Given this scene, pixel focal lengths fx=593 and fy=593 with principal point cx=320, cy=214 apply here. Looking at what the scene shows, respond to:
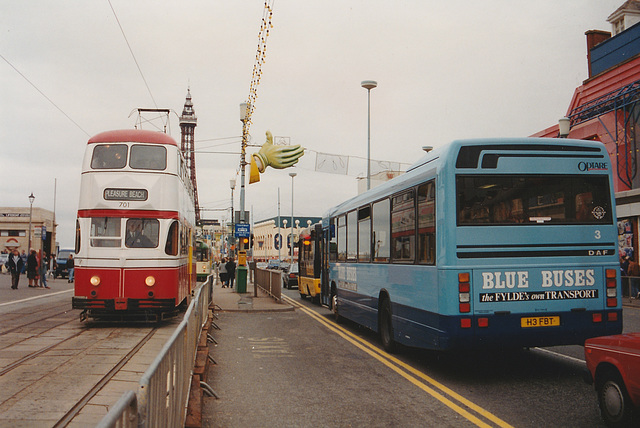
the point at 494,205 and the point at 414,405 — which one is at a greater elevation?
the point at 494,205

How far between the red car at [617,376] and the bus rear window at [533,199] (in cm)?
228

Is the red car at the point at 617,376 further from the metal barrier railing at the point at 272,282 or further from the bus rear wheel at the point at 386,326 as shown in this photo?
the metal barrier railing at the point at 272,282

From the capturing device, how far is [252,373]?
8.80 metres

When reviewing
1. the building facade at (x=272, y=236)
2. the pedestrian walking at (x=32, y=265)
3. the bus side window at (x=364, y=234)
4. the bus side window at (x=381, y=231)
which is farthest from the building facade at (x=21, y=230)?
the bus side window at (x=381, y=231)

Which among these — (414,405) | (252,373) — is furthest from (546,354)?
(252,373)

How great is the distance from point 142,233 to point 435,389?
332 inches

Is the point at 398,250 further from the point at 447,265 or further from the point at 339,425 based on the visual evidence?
the point at 339,425

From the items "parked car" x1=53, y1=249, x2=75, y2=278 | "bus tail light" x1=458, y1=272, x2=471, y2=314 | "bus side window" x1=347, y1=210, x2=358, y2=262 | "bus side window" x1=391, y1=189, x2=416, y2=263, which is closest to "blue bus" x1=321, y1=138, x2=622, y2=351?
"bus tail light" x1=458, y1=272, x2=471, y2=314

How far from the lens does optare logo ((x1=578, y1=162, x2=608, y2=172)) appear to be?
7.98 meters

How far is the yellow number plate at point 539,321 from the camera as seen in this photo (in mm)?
7586

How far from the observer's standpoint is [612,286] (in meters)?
7.92

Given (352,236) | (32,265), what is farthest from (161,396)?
(32,265)

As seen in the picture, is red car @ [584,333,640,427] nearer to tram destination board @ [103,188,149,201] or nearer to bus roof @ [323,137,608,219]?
bus roof @ [323,137,608,219]

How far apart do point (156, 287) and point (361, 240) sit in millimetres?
4912
